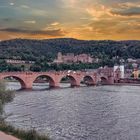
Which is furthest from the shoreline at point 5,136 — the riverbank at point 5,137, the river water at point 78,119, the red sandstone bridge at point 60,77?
the red sandstone bridge at point 60,77

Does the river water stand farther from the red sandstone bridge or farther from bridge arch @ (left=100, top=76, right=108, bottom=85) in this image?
bridge arch @ (left=100, top=76, right=108, bottom=85)

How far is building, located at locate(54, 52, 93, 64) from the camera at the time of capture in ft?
562

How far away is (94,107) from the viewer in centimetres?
5344

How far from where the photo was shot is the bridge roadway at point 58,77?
9200cm

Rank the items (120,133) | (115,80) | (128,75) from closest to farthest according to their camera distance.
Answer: (120,133), (115,80), (128,75)

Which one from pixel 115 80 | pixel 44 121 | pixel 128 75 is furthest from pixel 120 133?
pixel 128 75

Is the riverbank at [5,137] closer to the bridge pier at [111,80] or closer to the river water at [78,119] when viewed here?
the river water at [78,119]

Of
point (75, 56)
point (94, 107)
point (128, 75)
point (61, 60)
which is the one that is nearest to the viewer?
point (94, 107)

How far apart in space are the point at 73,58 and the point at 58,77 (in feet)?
271

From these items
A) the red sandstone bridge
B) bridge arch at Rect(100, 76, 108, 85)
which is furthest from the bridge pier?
bridge arch at Rect(100, 76, 108, 85)

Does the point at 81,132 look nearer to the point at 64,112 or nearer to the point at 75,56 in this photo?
the point at 64,112

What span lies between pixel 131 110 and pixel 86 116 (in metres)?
7.73

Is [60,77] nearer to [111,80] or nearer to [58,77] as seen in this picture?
[58,77]

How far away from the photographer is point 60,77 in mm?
100812
